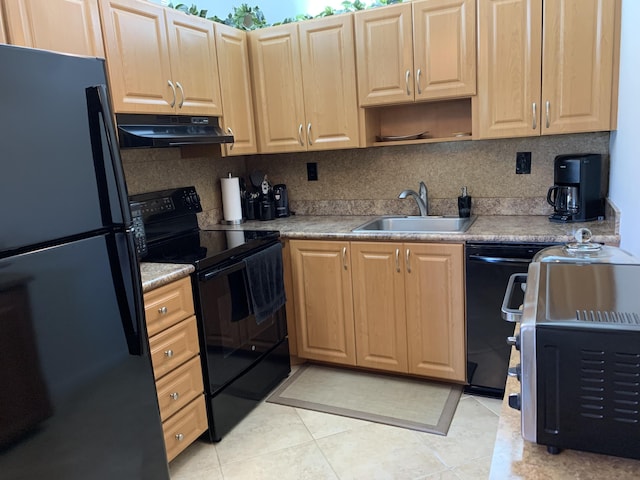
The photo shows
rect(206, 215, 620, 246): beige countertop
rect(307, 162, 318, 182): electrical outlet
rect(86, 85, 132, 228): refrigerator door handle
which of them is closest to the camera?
rect(86, 85, 132, 228): refrigerator door handle

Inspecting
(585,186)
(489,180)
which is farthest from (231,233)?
(585,186)

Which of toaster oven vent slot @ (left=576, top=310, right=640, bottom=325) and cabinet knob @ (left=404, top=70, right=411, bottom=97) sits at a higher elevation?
cabinet knob @ (left=404, top=70, right=411, bottom=97)

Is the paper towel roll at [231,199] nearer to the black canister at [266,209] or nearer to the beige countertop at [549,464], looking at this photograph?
the black canister at [266,209]

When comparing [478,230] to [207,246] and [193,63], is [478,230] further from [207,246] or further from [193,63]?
[193,63]

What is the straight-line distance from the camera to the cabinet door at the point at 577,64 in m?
2.39

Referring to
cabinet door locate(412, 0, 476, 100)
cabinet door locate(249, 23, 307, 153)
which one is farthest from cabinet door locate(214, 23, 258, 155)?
cabinet door locate(412, 0, 476, 100)

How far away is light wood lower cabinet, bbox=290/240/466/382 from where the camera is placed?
2.61 metres

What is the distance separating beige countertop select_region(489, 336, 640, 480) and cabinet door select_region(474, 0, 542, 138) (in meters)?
2.08

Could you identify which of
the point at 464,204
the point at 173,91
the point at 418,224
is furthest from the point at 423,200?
the point at 173,91

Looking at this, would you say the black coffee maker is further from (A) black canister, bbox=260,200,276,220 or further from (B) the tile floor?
(A) black canister, bbox=260,200,276,220

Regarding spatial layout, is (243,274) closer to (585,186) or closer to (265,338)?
(265,338)

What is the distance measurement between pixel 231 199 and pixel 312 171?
0.60 meters

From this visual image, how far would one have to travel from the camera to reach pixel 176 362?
7.00 feet

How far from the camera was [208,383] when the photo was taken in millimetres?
2312
